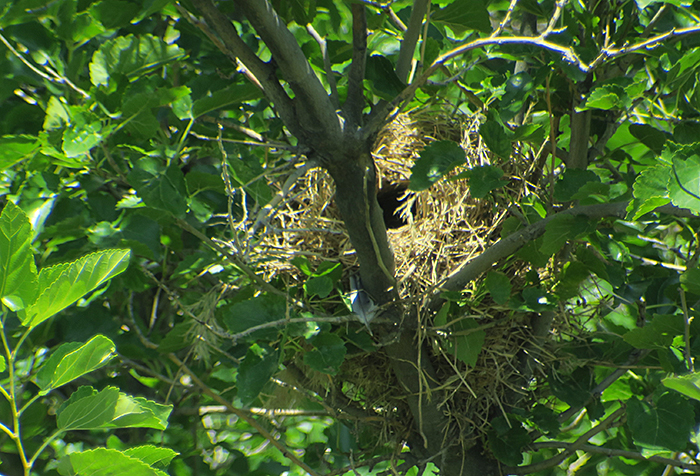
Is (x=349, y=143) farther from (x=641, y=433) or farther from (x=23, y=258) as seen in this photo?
(x=641, y=433)

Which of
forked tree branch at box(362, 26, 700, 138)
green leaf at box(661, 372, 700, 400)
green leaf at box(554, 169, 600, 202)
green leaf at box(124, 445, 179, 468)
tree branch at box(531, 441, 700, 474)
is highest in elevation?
forked tree branch at box(362, 26, 700, 138)

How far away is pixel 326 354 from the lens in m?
1.08

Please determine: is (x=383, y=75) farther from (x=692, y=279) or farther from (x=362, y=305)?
(x=692, y=279)

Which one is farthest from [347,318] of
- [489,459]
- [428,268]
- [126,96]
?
[126,96]

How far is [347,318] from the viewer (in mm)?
1104

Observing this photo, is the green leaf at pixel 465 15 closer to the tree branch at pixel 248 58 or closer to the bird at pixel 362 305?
the tree branch at pixel 248 58

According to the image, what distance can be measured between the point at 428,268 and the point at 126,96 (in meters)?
0.69

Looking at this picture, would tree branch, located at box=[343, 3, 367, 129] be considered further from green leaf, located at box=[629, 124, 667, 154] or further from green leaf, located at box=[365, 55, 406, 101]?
green leaf, located at box=[629, 124, 667, 154]

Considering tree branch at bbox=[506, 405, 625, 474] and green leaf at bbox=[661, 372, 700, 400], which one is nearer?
green leaf at bbox=[661, 372, 700, 400]

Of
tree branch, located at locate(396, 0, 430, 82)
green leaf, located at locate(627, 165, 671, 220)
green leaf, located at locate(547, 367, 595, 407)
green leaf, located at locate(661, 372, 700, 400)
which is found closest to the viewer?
green leaf, located at locate(661, 372, 700, 400)

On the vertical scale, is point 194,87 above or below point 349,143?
above

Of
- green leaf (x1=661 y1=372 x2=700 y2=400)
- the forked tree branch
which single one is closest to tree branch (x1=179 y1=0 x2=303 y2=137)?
the forked tree branch

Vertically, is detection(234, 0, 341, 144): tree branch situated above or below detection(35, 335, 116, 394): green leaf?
above

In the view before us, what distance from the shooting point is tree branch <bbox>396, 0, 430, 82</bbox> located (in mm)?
908
